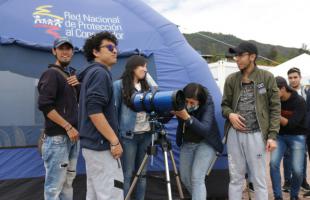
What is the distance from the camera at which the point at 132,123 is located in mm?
4555

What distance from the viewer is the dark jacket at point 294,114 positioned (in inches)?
214

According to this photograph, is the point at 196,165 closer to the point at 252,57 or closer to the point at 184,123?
the point at 184,123

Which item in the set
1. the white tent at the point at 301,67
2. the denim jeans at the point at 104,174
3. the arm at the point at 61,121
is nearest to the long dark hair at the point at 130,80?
the arm at the point at 61,121

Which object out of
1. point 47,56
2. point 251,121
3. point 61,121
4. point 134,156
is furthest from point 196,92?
point 47,56

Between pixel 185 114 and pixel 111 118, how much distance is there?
1.05m

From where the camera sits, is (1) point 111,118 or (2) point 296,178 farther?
(2) point 296,178

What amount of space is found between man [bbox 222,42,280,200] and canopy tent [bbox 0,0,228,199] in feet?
3.73

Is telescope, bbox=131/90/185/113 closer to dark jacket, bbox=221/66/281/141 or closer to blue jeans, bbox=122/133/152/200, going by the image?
blue jeans, bbox=122/133/152/200

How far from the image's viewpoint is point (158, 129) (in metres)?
4.15

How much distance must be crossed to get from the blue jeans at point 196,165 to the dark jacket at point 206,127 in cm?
8

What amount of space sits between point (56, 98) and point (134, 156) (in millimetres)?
1119

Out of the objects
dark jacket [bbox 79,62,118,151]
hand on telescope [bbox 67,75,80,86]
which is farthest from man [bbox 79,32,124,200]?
hand on telescope [bbox 67,75,80,86]

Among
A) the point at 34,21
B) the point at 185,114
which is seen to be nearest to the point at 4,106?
the point at 34,21

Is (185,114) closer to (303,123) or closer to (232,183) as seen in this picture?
(232,183)
